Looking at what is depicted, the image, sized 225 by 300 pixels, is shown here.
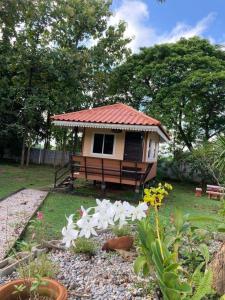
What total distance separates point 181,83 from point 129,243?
16789 millimetres

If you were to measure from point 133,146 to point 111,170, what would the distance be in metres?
1.94

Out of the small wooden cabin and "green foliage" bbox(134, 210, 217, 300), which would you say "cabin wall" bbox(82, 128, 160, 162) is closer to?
the small wooden cabin

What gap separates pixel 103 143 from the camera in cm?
1427

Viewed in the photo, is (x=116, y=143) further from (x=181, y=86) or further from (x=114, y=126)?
(x=181, y=86)

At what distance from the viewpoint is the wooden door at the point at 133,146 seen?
45.6 feet

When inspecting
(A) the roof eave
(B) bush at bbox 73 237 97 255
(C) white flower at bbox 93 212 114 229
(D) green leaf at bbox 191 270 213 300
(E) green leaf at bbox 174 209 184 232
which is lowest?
(B) bush at bbox 73 237 97 255

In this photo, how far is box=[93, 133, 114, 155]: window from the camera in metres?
14.2

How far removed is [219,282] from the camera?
3664mm

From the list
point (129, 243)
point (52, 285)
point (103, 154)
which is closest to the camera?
point (52, 285)

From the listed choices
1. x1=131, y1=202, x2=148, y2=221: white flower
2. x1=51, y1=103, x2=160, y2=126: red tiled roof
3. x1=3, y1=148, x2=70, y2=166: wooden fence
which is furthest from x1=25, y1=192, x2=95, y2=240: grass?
x1=3, y1=148, x2=70, y2=166: wooden fence

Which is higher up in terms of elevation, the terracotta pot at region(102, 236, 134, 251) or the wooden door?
the wooden door

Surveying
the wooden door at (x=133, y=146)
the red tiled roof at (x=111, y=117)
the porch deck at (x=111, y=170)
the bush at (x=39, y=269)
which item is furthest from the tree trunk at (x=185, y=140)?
the bush at (x=39, y=269)

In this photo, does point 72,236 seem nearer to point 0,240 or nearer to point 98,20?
point 0,240

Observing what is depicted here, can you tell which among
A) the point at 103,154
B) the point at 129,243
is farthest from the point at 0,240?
the point at 103,154
